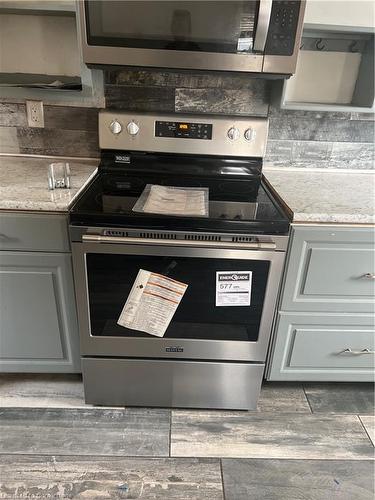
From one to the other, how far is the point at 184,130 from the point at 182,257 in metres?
0.66

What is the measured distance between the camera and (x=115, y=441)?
146 centimetres

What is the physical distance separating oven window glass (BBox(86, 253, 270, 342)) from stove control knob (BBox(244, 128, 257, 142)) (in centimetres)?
64

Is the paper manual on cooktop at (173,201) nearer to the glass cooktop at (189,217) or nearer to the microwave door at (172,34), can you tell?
the glass cooktop at (189,217)

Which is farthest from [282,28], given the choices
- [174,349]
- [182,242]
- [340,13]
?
[174,349]

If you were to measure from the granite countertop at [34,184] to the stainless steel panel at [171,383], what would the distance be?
642 millimetres

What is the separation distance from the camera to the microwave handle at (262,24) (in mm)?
1214

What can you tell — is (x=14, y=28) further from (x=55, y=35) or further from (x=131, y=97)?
(x=131, y=97)

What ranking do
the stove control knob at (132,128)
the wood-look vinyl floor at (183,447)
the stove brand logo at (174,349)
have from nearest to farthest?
the wood-look vinyl floor at (183,447), the stove brand logo at (174,349), the stove control knob at (132,128)

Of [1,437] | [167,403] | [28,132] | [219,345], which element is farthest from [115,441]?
[28,132]

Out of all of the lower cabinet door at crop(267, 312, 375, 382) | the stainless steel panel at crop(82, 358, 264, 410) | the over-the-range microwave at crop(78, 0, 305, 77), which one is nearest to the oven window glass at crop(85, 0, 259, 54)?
the over-the-range microwave at crop(78, 0, 305, 77)

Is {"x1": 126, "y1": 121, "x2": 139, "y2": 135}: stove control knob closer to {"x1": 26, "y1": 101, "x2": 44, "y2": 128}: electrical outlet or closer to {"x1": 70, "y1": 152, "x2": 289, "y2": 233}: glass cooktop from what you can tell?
{"x1": 70, "y1": 152, "x2": 289, "y2": 233}: glass cooktop

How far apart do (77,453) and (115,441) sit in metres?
0.15

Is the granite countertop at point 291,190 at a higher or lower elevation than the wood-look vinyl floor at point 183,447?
A: higher

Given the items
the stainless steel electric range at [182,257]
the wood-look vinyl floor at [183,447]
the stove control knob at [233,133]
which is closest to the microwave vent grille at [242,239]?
the stainless steel electric range at [182,257]
